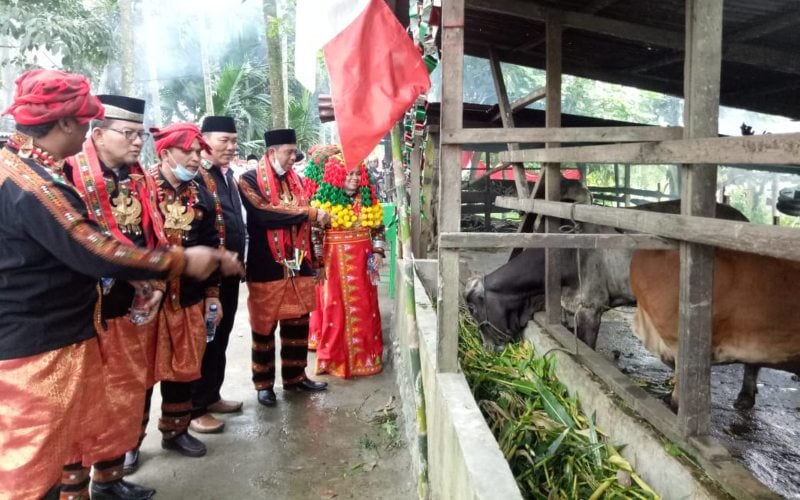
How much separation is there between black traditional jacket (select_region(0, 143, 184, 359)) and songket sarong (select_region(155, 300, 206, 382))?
3.83 ft

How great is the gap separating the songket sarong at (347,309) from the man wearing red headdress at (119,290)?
7.16 ft

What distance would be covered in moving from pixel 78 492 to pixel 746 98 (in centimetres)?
714

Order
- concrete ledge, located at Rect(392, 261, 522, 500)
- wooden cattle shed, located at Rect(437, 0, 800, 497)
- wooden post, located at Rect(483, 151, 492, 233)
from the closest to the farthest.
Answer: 1. concrete ledge, located at Rect(392, 261, 522, 500)
2. wooden cattle shed, located at Rect(437, 0, 800, 497)
3. wooden post, located at Rect(483, 151, 492, 233)

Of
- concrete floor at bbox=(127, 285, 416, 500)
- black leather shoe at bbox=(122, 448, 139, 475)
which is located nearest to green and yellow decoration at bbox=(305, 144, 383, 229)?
concrete floor at bbox=(127, 285, 416, 500)

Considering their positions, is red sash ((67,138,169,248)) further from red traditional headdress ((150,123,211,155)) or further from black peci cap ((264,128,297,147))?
black peci cap ((264,128,297,147))

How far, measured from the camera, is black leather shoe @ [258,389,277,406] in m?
4.84

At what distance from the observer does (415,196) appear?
682 cm

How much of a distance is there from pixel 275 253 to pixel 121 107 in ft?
5.77

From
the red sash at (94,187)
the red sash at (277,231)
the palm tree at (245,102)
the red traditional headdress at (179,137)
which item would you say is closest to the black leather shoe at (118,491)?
the red sash at (94,187)

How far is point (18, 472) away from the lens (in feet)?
7.63

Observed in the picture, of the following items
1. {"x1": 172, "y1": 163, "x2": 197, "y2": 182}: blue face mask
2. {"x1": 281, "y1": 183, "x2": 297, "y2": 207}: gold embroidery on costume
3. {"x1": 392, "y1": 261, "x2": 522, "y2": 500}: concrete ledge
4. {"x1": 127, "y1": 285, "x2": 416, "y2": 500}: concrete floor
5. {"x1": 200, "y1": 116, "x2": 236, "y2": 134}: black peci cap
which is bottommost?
A: {"x1": 127, "y1": 285, "x2": 416, "y2": 500}: concrete floor

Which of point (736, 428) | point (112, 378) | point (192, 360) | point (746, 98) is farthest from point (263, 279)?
point (746, 98)

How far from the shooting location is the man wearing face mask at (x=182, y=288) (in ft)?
12.1

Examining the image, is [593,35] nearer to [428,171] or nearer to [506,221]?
[428,171]
